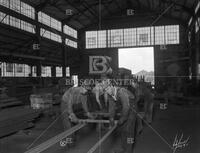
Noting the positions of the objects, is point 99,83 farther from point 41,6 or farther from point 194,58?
point 194,58

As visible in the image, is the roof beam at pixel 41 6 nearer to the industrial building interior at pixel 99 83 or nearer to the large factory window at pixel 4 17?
the industrial building interior at pixel 99 83

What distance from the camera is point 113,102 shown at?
3.03 meters

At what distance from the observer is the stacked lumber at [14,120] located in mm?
6082

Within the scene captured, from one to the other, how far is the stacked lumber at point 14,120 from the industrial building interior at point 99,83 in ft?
0.10

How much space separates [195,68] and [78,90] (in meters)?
15.7

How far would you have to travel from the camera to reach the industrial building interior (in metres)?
3.26

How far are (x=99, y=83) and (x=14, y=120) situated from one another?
459 cm

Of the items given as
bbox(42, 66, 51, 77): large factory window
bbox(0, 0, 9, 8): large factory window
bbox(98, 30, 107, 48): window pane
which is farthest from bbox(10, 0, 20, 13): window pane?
bbox(98, 30, 107, 48): window pane

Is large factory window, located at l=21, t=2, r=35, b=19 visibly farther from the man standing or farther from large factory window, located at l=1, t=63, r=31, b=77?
the man standing

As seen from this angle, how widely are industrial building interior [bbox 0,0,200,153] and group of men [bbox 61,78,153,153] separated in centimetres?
2

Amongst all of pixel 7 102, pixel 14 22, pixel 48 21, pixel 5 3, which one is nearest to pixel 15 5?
pixel 5 3

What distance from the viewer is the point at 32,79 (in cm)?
1662

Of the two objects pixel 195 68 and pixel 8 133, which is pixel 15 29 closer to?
pixel 8 133

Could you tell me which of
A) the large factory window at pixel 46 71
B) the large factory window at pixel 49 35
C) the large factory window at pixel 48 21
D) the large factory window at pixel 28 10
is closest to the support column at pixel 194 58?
the large factory window at pixel 48 21
